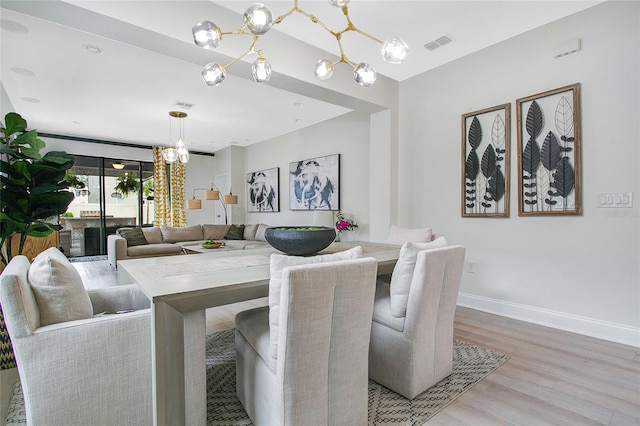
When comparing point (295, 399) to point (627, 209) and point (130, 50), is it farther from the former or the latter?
point (130, 50)

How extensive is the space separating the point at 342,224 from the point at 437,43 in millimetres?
2781

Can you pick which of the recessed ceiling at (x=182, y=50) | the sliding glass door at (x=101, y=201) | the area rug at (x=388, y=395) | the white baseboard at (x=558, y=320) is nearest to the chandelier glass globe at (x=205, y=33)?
the recessed ceiling at (x=182, y=50)

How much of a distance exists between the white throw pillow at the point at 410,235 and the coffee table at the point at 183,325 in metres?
1.70

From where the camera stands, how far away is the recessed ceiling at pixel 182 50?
92.1 inches

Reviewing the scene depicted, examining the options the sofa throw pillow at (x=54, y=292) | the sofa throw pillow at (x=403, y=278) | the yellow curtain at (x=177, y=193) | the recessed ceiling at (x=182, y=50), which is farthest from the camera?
the yellow curtain at (x=177, y=193)

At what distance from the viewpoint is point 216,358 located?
7.68ft

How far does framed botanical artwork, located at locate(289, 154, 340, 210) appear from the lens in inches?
223

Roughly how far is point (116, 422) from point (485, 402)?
1.89 meters

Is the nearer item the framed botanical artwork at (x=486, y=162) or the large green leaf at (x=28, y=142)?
the large green leaf at (x=28, y=142)

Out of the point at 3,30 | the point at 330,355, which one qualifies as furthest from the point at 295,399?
the point at 3,30

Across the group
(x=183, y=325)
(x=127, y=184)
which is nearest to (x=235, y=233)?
(x=127, y=184)

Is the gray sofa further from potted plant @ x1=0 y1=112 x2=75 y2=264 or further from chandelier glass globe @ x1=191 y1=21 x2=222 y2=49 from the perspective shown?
chandelier glass globe @ x1=191 y1=21 x2=222 y2=49

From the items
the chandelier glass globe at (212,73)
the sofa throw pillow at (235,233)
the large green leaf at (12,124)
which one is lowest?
the sofa throw pillow at (235,233)

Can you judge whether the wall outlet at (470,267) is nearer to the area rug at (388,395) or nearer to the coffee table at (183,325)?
the area rug at (388,395)
